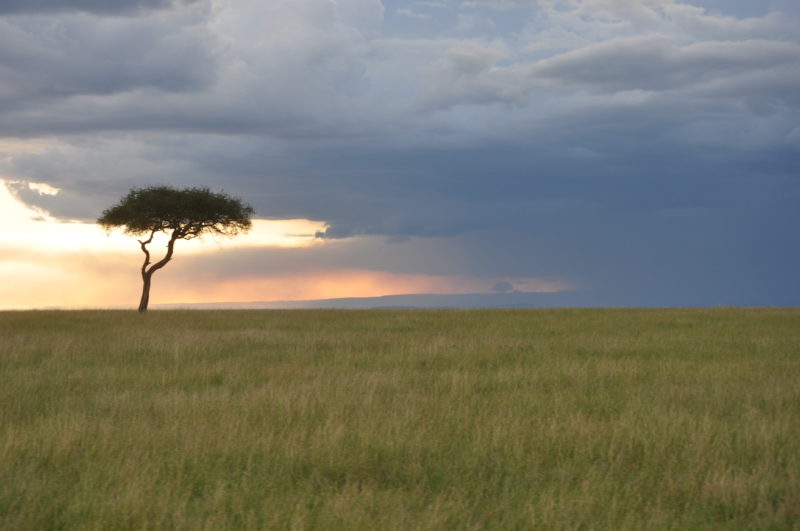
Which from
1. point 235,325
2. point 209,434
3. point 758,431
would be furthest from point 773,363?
point 235,325

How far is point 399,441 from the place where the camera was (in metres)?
8.09

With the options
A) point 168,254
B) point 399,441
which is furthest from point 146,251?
point 399,441

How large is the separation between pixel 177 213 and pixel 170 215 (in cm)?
58

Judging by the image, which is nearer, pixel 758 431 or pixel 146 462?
pixel 146 462

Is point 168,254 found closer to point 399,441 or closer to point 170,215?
point 170,215

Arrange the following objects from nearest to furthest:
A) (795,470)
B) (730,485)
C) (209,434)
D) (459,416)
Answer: (730,485) < (795,470) < (209,434) < (459,416)

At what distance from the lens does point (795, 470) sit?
7.41 m

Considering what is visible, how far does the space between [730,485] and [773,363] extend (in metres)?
10.9

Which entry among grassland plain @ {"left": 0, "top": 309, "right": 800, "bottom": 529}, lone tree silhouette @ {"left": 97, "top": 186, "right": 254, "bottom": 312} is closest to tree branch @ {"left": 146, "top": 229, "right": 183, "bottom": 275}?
lone tree silhouette @ {"left": 97, "top": 186, "right": 254, "bottom": 312}

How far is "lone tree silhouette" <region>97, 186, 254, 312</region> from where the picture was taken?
146 ft

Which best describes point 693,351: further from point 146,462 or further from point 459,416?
point 146,462

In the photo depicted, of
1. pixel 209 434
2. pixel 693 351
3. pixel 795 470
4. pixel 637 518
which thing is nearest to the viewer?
pixel 637 518

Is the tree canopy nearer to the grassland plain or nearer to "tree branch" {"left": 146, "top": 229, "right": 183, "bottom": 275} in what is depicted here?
"tree branch" {"left": 146, "top": 229, "right": 183, "bottom": 275}

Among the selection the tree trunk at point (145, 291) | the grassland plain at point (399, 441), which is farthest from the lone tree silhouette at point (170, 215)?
the grassland plain at point (399, 441)
